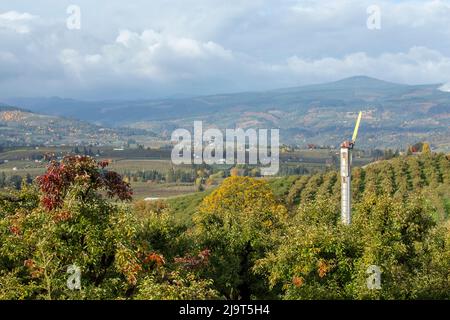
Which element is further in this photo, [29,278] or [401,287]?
[401,287]

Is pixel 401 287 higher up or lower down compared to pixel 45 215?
lower down

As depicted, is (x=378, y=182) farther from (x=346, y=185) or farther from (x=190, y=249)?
(x=190, y=249)

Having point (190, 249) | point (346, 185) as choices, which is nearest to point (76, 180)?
point (190, 249)

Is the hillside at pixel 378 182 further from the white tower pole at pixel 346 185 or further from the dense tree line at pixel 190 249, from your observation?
the dense tree line at pixel 190 249

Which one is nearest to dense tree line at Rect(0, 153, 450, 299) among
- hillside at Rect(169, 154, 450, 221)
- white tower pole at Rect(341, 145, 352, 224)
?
white tower pole at Rect(341, 145, 352, 224)

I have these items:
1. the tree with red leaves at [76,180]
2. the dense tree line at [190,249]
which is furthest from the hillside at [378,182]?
the tree with red leaves at [76,180]

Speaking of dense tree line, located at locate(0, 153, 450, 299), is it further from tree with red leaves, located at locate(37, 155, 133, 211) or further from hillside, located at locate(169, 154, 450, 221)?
hillside, located at locate(169, 154, 450, 221)

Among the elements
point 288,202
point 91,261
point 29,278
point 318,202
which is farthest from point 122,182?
point 288,202
